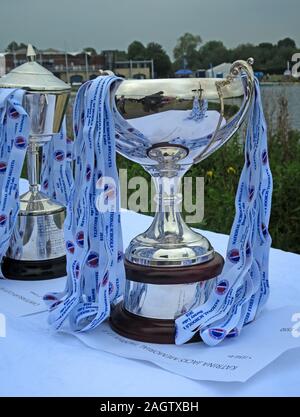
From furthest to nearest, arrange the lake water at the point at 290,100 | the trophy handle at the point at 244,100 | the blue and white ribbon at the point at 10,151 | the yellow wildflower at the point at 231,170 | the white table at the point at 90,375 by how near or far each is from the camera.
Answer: the lake water at the point at 290,100 < the yellow wildflower at the point at 231,170 < the blue and white ribbon at the point at 10,151 < the trophy handle at the point at 244,100 < the white table at the point at 90,375

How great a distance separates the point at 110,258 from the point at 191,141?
173mm

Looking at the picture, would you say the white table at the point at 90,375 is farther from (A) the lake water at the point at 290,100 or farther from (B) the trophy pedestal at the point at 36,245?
(A) the lake water at the point at 290,100

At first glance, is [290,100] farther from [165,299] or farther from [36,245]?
[165,299]

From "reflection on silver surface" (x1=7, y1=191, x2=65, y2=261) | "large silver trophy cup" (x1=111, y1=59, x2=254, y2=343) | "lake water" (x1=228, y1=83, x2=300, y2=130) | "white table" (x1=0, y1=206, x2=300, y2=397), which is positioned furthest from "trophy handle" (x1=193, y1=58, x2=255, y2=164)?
"lake water" (x1=228, y1=83, x2=300, y2=130)

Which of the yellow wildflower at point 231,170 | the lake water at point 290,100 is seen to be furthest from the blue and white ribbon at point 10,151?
the lake water at point 290,100

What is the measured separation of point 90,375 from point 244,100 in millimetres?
375

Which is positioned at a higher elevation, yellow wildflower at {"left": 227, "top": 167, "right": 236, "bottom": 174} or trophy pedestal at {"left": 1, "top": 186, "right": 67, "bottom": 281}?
trophy pedestal at {"left": 1, "top": 186, "right": 67, "bottom": 281}

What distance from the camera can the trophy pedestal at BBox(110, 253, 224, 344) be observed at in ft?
2.41

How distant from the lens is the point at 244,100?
2.48 feet

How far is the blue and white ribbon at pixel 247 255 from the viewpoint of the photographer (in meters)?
0.74

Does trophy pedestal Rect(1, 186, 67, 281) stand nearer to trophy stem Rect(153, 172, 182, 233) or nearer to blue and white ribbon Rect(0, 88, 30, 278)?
blue and white ribbon Rect(0, 88, 30, 278)

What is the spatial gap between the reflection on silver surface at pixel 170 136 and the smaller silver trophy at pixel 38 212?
0.29 metres

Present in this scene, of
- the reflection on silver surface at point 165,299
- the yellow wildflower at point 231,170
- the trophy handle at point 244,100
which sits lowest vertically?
the yellow wildflower at point 231,170
